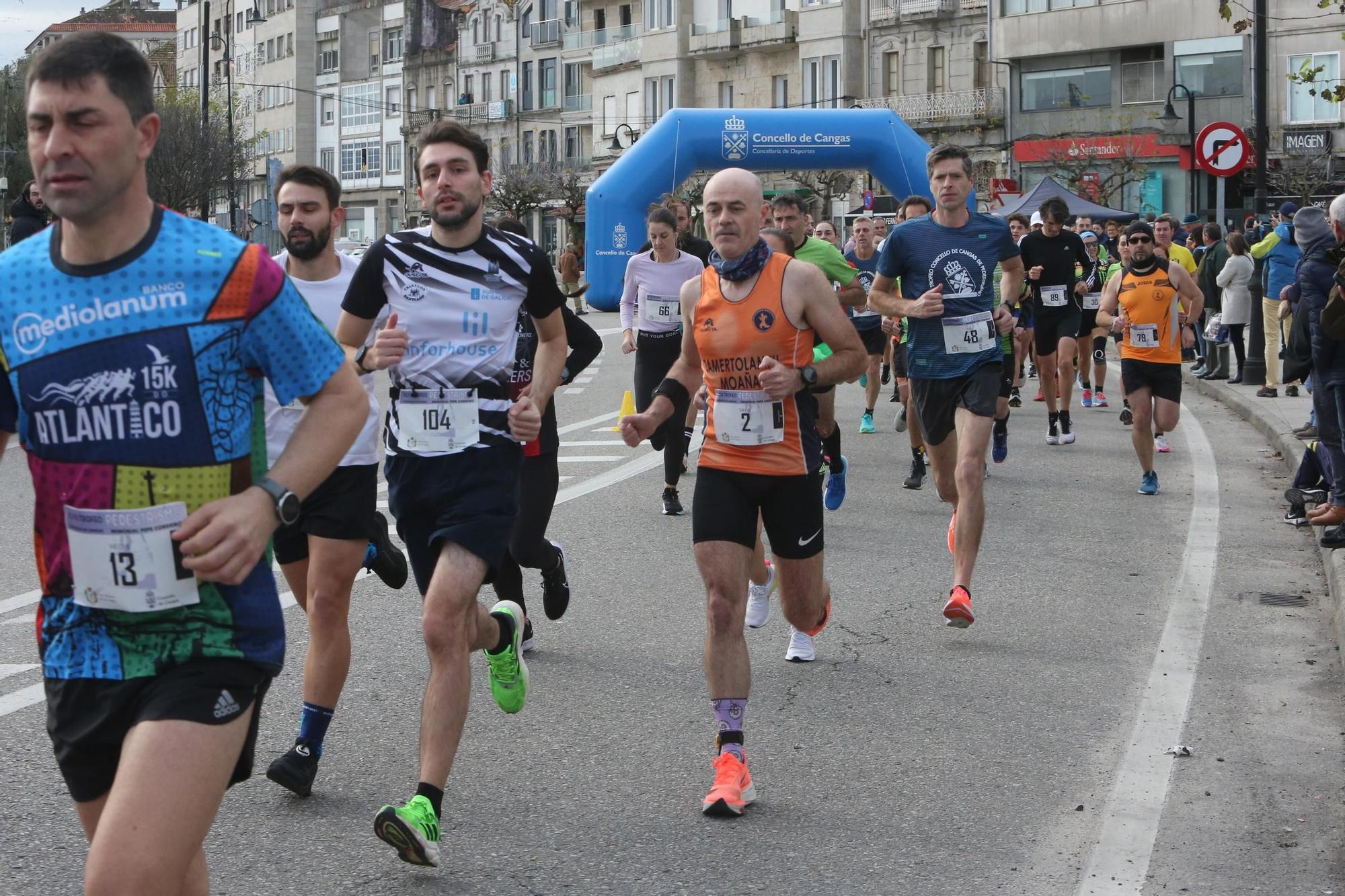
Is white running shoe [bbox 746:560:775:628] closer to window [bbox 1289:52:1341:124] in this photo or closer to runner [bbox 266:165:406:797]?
runner [bbox 266:165:406:797]

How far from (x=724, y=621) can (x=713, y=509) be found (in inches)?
14.8

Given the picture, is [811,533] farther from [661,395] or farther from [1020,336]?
[1020,336]

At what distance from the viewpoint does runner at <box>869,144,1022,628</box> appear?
8328 millimetres

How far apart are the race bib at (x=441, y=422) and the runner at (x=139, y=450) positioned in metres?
2.07

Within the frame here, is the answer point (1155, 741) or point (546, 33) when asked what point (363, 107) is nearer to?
point (546, 33)

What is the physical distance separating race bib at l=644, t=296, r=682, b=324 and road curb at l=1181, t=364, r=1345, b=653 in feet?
14.1

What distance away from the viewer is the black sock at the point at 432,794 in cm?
454

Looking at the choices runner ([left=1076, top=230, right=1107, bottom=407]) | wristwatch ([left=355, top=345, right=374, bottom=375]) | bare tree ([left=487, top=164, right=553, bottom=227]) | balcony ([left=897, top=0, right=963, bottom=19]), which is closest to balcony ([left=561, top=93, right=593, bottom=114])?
bare tree ([left=487, top=164, right=553, bottom=227])

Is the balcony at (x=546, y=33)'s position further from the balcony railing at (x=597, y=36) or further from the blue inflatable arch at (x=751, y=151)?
the blue inflatable arch at (x=751, y=151)

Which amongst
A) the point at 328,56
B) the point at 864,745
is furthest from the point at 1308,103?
the point at 328,56

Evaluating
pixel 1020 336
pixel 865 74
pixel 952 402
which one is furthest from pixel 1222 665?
pixel 865 74

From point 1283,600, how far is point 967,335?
6.51 feet

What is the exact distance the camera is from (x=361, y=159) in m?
101

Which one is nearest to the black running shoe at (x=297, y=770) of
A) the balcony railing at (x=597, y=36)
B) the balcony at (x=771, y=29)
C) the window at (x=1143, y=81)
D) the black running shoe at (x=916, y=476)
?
the black running shoe at (x=916, y=476)
